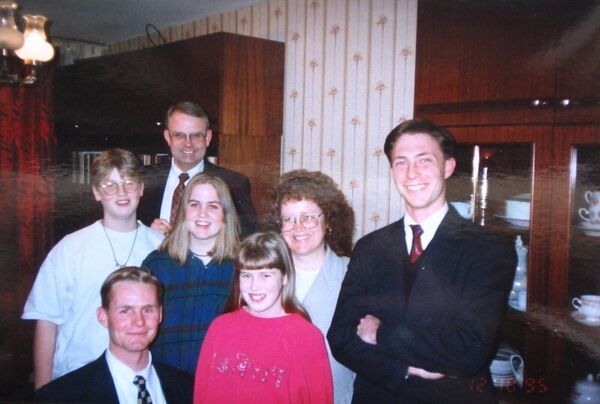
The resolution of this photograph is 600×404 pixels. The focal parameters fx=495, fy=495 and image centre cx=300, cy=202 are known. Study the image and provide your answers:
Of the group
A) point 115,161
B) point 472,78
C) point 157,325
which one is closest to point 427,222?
point 472,78

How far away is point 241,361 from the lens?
1.01 m

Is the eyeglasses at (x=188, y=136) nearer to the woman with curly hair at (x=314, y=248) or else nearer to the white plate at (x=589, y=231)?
the woman with curly hair at (x=314, y=248)

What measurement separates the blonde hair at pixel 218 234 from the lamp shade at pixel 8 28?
0.50 meters

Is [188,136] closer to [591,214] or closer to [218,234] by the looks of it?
[218,234]

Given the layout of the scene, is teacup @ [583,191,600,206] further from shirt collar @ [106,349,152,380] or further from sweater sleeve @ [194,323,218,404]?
shirt collar @ [106,349,152,380]

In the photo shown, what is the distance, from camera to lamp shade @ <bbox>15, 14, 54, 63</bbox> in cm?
121

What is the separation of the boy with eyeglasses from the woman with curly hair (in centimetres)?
36

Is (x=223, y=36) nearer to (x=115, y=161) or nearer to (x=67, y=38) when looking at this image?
(x=67, y=38)

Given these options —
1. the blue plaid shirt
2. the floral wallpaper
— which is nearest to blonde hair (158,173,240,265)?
the blue plaid shirt

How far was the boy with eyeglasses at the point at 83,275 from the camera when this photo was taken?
3.74ft

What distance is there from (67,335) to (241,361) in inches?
17.7

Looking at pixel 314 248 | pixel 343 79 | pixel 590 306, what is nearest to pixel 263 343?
pixel 314 248

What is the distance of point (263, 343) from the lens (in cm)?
102

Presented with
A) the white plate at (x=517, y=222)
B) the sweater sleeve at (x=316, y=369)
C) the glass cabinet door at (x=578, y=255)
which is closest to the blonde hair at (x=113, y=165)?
the sweater sleeve at (x=316, y=369)
